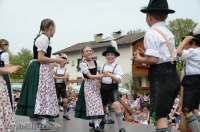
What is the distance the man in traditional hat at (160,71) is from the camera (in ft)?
10.7

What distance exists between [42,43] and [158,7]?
1883 mm

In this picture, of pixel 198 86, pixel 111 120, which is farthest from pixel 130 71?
pixel 198 86

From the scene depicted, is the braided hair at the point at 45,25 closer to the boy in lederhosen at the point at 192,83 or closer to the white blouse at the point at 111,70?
the white blouse at the point at 111,70

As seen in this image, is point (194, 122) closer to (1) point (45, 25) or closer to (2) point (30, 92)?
(2) point (30, 92)

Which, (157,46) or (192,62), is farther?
(192,62)

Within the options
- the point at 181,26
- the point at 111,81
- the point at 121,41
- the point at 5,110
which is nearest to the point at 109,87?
the point at 111,81

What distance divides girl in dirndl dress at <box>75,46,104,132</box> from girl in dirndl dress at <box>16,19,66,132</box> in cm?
Result: 102

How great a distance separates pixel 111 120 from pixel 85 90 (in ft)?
5.58

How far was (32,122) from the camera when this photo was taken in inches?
182

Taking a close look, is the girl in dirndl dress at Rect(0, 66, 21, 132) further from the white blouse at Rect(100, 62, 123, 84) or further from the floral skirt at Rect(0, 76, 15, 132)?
the white blouse at Rect(100, 62, 123, 84)

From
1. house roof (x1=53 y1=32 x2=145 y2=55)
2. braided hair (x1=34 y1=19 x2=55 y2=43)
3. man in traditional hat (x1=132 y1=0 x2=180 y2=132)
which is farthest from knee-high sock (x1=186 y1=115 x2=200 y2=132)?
house roof (x1=53 y1=32 x2=145 y2=55)

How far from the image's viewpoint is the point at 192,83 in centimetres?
466

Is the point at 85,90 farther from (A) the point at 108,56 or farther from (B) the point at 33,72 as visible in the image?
(B) the point at 33,72

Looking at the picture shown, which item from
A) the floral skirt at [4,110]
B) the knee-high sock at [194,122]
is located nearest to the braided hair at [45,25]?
the floral skirt at [4,110]
